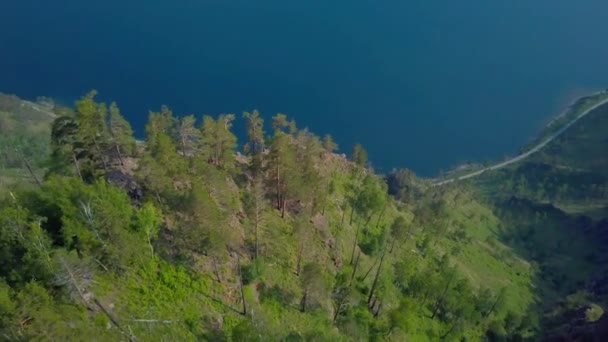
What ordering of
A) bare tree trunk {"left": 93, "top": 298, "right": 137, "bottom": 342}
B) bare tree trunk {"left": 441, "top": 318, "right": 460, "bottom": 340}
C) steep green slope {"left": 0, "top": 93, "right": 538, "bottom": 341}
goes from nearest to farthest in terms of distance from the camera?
1. steep green slope {"left": 0, "top": 93, "right": 538, "bottom": 341}
2. bare tree trunk {"left": 93, "top": 298, "right": 137, "bottom": 342}
3. bare tree trunk {"left": 441, "top": 318, "right": 460, "bottom": 340}

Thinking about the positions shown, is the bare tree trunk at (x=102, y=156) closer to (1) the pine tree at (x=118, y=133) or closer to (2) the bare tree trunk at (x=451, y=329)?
(1) the pine tree at (x=118, y=133)

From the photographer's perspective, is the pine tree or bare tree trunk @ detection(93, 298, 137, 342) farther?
the pine tree

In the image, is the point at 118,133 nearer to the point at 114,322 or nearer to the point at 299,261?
the point at 114,322

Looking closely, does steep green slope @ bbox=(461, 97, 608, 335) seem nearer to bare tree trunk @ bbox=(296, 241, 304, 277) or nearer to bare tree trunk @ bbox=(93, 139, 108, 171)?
bare tree trunk @ bbox=(296, 241, 304, 277)

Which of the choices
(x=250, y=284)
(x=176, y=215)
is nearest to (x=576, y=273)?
(x=250, y=284)

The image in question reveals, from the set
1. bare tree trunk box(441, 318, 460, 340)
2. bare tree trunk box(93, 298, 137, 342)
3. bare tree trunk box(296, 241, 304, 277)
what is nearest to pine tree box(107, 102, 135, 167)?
bare tree trunk box(93, 298, 137, 342)

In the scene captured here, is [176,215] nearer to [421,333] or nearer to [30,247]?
[30,247]

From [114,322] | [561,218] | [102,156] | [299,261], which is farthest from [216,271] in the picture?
[561,218]

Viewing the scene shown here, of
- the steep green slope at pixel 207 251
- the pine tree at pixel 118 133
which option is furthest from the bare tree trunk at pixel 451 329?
the pine tree at pixel 118 133
